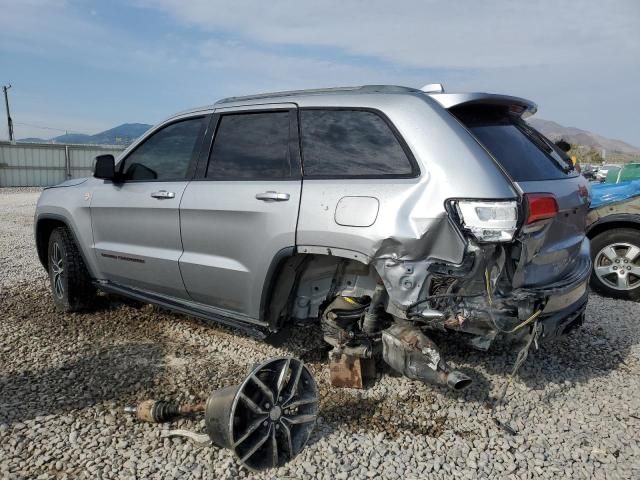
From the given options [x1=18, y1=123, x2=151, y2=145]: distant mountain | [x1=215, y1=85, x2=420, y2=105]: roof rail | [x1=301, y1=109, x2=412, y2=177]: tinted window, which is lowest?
[x1=18, y1=123, x2=151, y2=145]: distant mountain

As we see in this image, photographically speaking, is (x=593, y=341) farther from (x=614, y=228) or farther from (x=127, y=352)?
(x=127, y=352)

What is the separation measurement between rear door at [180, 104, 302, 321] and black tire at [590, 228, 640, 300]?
3983mm

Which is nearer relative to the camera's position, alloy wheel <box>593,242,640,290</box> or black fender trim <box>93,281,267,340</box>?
black fender trim <box>93,281,267,340</box>

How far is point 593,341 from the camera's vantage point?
4.44 metres

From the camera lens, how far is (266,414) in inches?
107

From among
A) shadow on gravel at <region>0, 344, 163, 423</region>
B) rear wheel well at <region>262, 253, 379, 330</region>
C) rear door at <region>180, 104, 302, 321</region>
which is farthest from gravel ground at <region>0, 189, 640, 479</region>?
rear door at <region>180, 104, 302, 321</region>

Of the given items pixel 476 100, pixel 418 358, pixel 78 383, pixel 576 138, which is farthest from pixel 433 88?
pixel 576 138

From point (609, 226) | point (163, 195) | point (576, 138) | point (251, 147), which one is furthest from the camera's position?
point (576, 138)

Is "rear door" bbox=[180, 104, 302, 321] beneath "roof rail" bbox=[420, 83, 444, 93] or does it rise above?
beneath

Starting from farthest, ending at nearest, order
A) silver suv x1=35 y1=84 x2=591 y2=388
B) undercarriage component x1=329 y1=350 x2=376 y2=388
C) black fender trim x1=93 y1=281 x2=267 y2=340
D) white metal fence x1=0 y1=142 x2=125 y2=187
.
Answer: white metal fence x1=0 y1=142 x2=125 y2=187
black fender trim x1=93 y1=281 x2=267 y2=340
undercarriage component x1=329 y1=350 x2=376 y2=388
silver suv x1=35 y1=84 x2=591 y2=388

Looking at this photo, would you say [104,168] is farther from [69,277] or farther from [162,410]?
[162,410]

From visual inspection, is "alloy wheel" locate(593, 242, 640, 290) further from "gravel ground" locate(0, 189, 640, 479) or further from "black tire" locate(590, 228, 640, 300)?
"gravel ground" locate(0, 189, 640, 479)

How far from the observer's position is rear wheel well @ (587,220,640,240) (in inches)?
223

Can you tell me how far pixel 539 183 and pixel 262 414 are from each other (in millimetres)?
2003
